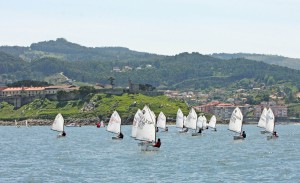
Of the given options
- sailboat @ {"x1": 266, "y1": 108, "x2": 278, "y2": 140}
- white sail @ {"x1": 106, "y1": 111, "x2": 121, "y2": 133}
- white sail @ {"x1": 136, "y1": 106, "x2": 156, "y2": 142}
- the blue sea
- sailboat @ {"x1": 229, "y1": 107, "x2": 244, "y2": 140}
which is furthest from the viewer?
sailboat @ {"x1": 266, "y1": 108, "x2": 278, "y2": 140}

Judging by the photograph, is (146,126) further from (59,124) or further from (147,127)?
(59,124)

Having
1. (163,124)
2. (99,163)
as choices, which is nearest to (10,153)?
(99,163)

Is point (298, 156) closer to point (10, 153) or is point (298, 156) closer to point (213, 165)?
point (213, 165)

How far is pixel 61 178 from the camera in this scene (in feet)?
215

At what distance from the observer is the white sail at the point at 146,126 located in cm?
9119

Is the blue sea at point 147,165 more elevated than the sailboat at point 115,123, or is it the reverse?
the sailboat at point 115,123

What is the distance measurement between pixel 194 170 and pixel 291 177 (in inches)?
395

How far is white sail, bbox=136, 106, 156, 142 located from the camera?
91188 millimetres

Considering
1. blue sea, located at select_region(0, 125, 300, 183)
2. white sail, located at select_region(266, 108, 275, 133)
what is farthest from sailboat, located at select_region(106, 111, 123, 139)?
white sail, located at select_region(266, 108, 275, 133)

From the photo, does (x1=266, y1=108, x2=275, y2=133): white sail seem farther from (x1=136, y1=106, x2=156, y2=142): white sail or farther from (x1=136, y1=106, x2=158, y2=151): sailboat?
(x1=136, y1=106, x2=156, y2=142): white sail

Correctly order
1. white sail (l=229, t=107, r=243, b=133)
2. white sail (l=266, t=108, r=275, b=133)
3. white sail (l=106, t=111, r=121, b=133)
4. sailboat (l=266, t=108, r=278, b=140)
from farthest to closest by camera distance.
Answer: white sail (l=266, t=108, r=275, b=133) → sailboat (l=266, t=108, r=278, b=140) → white sail (l=229, t=107, r=243, b=133) → white sail (l=106, t=111, r=121, b=133)

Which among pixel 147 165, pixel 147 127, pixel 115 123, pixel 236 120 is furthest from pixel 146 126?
pixel 236 120

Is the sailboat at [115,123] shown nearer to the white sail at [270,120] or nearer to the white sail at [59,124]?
the white sail at [59,124]

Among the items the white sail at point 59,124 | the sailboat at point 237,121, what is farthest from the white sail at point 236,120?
the white sail at point 59,124
